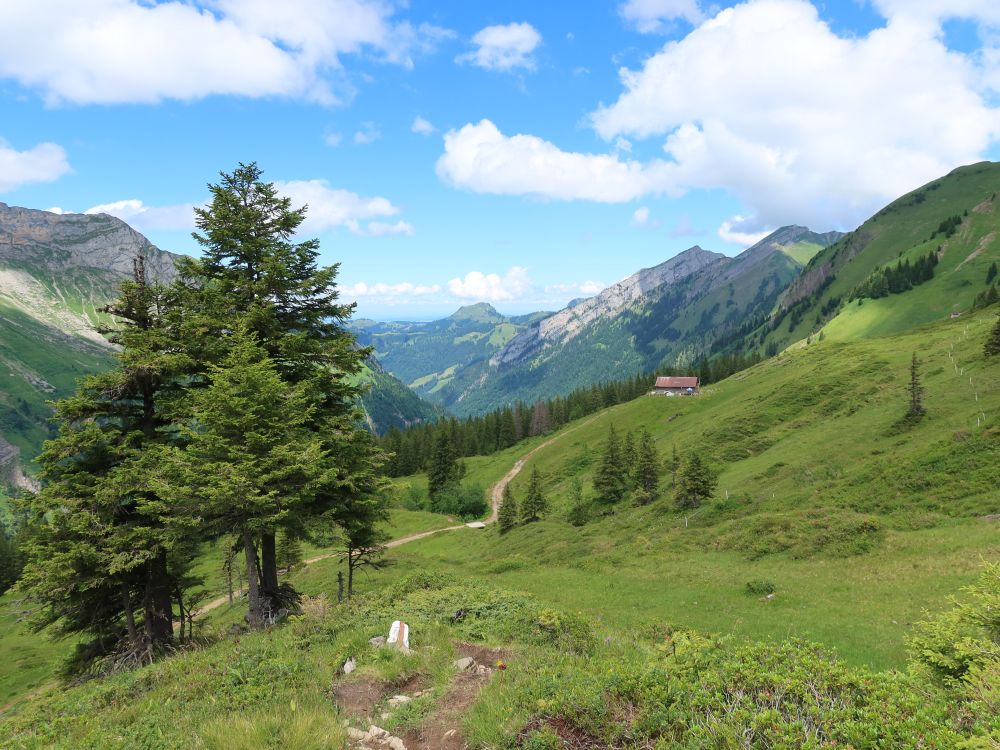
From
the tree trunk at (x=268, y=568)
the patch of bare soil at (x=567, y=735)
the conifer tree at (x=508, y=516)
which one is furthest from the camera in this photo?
the conifer tree at (x=508, y=516)

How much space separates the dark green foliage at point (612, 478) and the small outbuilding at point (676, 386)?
223 ft

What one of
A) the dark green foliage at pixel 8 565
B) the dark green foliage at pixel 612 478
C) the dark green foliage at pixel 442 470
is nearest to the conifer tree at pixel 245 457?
the dark green foliage at pixel 612 478

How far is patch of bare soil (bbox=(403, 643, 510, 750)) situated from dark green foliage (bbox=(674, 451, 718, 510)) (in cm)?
3713

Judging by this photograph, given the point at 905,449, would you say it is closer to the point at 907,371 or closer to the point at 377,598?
the point at 907,371

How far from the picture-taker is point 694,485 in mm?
43719

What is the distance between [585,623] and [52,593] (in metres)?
18.6

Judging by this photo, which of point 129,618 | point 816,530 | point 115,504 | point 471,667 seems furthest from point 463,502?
point 471,667

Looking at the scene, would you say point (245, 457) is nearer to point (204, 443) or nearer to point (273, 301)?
point (204, 443)

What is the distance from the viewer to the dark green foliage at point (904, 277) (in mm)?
178375

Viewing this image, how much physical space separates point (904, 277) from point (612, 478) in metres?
191

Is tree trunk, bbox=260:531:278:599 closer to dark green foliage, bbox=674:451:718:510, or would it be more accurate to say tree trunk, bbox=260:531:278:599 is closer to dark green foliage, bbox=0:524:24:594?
dark green foliage, bbox=674:451:718:510

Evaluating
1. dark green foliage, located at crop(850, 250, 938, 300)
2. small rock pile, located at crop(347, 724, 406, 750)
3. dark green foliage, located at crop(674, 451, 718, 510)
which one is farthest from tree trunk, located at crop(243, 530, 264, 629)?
dark green foliage, located at crop(850, 250, 938, 300)

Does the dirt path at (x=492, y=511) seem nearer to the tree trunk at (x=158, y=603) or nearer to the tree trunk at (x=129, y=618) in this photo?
the tree trunk at (x=158, y=603)

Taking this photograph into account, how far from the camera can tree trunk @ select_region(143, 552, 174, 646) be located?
18.6m
